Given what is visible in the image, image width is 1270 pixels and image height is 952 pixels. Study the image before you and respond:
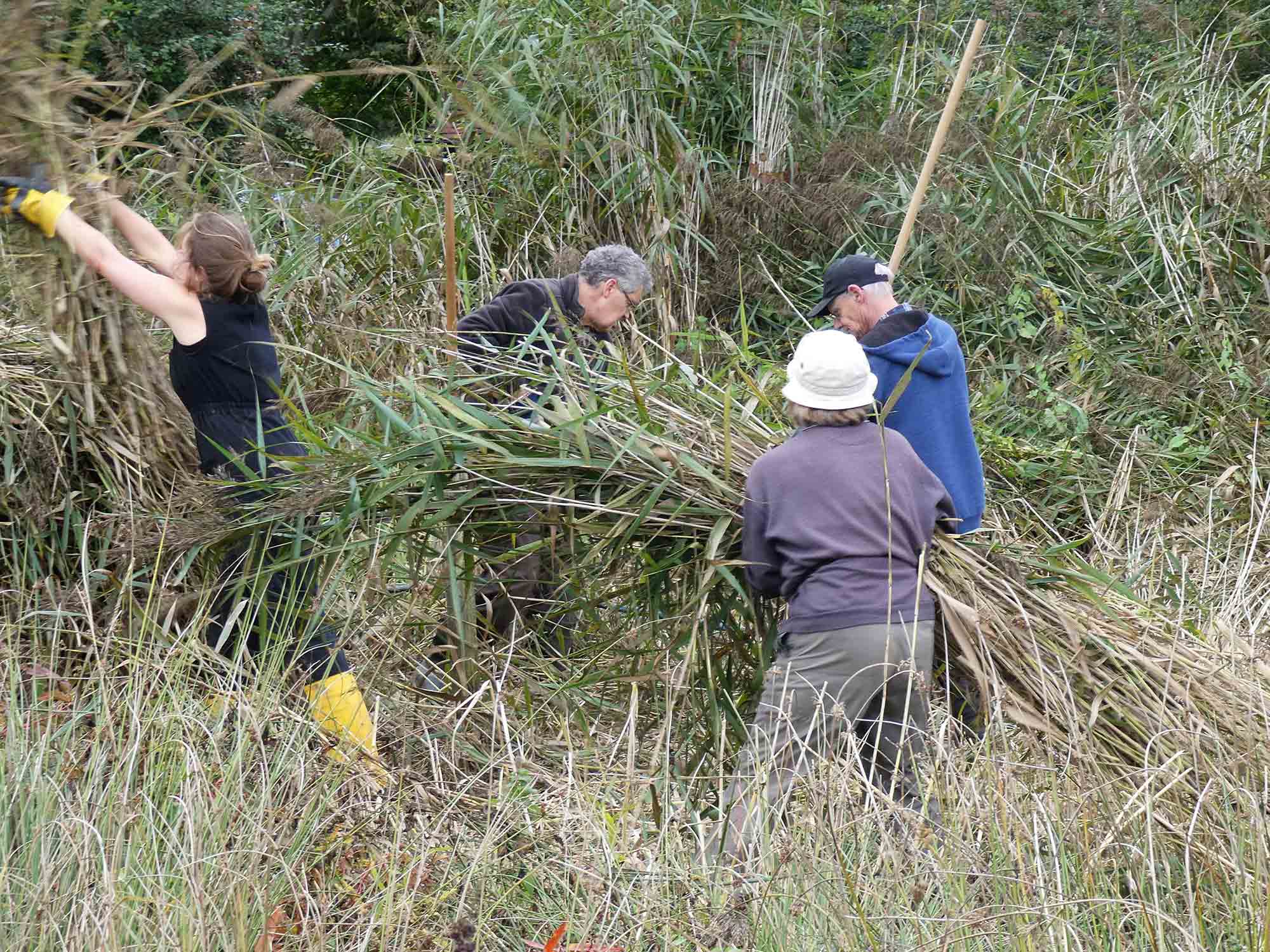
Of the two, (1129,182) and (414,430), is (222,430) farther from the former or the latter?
(1129,182)

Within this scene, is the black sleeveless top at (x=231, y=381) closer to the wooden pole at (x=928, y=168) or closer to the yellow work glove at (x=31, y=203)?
the yellow work glove at (x=31, y=203)

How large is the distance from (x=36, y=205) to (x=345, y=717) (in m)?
1.37

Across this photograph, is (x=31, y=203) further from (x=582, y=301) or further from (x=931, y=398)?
(x=931, y=398)

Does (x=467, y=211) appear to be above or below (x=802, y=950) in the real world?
below

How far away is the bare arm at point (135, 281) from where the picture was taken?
3064 millimetres

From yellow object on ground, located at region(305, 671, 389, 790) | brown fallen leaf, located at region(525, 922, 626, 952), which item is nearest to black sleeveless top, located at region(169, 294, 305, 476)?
yellow object on ground, located at region(305, 671, 389, 790)

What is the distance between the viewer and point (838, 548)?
2.92 metres

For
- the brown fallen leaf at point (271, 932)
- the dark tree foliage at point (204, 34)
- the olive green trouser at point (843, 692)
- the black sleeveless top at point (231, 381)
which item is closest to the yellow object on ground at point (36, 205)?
the black sleeveless top at point (231, 381)

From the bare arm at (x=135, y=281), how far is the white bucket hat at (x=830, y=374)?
1454 mm

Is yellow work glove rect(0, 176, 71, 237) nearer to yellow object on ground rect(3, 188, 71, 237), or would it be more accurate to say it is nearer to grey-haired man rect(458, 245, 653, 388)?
yellow object on ground rect(3, 188, 71, 237)

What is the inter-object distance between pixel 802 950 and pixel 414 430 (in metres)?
1.45

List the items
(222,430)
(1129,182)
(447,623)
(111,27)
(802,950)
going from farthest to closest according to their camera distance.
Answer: (111,27) → (1129,182) → (447,623) → (222,430) → (802,950)

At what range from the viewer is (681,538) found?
3.08 m

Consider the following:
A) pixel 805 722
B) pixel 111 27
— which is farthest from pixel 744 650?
pixel 111 27
